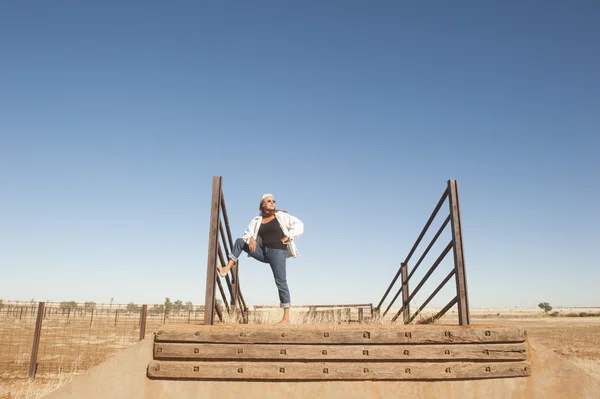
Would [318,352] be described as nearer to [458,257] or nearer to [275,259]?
[275,259]

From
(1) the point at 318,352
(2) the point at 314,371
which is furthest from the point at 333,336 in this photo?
(2) the point at 314,371

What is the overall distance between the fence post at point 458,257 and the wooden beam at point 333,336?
1.70 feet

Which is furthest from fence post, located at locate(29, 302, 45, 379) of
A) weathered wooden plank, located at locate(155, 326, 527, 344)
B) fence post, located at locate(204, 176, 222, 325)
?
weathered wooden plank, located at locate(155, 326, 527, 344)

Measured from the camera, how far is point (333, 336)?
3.64 metres

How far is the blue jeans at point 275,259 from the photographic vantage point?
5043 mm

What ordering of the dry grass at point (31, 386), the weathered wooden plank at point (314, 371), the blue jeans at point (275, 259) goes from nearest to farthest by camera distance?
the weathered wooden plank at point (314, 371)
the blue jeans at point (275, 259)
the dry grass at point (31, 386)

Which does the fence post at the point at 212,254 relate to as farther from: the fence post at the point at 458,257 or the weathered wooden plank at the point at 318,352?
the fence post at the point at 458,257

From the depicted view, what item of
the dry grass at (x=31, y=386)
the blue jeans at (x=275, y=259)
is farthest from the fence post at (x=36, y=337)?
the blue jeans at (x=275, y=259)

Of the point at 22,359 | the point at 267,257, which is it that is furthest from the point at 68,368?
the point at 267,257

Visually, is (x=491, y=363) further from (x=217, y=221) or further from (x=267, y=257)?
(x=217, y=221)

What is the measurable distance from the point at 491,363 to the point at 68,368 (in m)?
13.9

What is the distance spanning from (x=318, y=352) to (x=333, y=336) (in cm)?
19

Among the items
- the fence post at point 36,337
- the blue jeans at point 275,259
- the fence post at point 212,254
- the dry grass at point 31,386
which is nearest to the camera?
the fence post at point 212,254

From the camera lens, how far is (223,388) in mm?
3559
